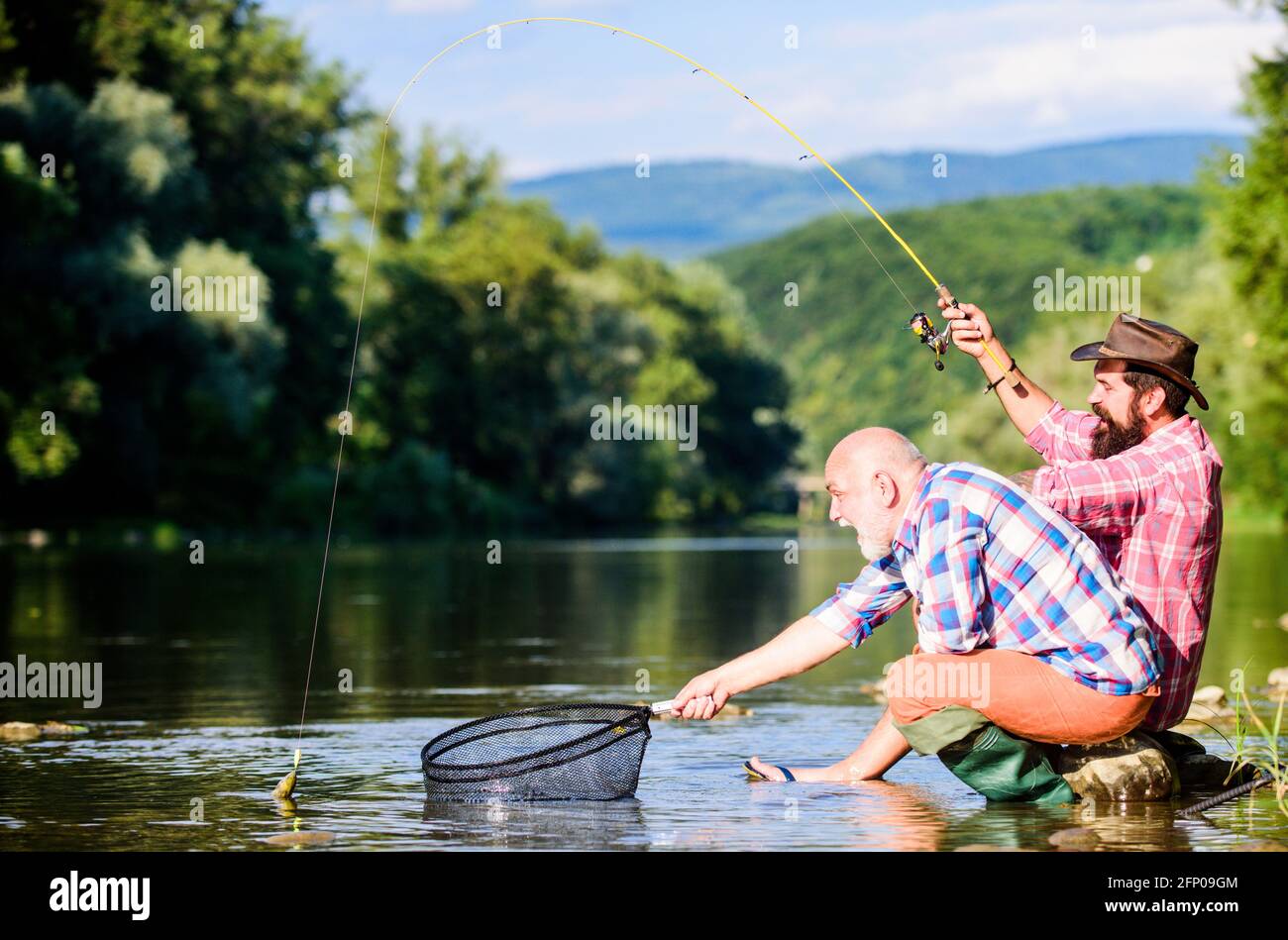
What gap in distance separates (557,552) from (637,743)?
3448cm

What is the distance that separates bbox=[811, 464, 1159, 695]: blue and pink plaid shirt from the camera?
6.83 meters

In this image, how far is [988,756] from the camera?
24.4ft

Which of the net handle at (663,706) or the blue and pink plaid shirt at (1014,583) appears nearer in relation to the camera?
the blue and pink plaid shirt at (1014,583)

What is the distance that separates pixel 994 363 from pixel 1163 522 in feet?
3.45

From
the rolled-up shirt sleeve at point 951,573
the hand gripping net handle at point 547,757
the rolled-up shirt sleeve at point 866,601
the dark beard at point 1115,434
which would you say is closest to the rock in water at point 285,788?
the hand gripping net handle at point 547,757

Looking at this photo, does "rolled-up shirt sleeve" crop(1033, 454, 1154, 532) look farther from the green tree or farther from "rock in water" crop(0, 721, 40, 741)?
the green tree

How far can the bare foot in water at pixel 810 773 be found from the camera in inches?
333

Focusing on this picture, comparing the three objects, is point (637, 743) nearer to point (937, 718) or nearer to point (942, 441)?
point (937, 718)

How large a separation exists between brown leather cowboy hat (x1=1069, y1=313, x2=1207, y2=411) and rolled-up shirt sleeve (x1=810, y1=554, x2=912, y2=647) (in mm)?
1135

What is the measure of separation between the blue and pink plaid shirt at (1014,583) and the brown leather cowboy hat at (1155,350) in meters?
0.90

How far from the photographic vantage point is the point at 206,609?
70.0 feet

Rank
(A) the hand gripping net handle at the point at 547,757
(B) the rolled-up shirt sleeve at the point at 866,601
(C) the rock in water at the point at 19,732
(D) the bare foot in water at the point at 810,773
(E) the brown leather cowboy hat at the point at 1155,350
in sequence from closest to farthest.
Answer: (B) the rolled-up shirt sleeve at the point at 866,601, (E) the brown leather cowboy hat at the point at 1155,350, (A) the hand gripping net handle at the point at 547,757, (D) the bare foot in water at the point at 810,773, (C) the rock in water at the point at 19,732

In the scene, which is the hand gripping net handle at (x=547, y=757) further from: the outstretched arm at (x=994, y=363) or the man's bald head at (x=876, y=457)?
the outstretched arm at (x=994, y=363)
